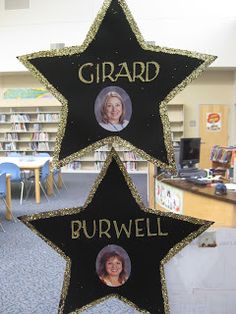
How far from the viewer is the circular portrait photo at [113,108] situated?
112cm

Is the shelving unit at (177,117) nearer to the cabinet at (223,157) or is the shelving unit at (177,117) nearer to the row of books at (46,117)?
the row of books at (46,117)

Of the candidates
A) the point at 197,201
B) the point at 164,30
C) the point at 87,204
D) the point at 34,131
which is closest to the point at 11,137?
the point at 34,131

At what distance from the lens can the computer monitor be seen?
15.8 feet

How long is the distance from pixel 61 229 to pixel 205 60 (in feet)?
2.30

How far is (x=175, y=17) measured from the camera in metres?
9.16

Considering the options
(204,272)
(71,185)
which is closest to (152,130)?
(204,272)

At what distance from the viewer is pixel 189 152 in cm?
491

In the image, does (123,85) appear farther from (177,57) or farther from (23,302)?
(23,302)

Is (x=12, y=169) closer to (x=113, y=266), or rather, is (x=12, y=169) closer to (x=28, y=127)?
(x=28, y=127)

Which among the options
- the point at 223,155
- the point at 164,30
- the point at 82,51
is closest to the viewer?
the point at 82,51

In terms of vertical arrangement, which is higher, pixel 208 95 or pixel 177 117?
pixel 208 95

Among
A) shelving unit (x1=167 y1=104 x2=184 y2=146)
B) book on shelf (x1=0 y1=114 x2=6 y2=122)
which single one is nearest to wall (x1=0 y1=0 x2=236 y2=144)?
shelving unit (x1=167 y1=104 x2=184 y2=146)

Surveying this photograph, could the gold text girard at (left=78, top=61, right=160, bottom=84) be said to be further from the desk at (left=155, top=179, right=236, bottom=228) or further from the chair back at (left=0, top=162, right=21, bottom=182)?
the chair back at (left=0, top=162, right=21, bottom=182)

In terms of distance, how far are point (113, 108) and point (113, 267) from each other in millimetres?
519
